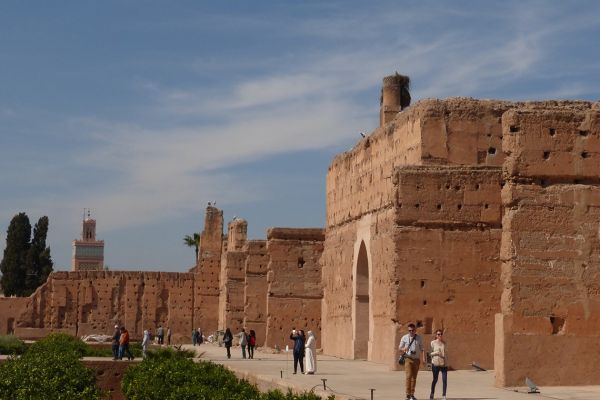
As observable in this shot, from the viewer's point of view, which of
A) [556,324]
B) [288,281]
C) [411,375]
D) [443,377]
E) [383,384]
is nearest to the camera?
[411,375]

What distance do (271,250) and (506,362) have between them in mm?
17231

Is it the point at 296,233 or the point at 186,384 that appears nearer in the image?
the point at 186,384

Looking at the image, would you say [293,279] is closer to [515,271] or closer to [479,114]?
[479,114]

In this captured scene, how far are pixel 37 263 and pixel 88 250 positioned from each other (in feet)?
134

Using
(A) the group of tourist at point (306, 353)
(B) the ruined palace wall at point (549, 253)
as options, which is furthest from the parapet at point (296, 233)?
(B) the ruined palace wall at point (549, 253)

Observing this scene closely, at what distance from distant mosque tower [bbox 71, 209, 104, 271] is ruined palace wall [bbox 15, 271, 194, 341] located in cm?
4812

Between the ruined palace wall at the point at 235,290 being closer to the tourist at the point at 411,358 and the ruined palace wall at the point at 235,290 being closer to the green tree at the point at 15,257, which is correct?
the green tree at the point at 15,257

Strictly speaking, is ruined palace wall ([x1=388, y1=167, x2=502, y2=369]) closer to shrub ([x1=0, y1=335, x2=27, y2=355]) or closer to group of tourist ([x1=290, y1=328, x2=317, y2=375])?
group of tourist ([x1=290, y1=328, x2=317, y2=375])

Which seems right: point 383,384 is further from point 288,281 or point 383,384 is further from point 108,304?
point 108,304

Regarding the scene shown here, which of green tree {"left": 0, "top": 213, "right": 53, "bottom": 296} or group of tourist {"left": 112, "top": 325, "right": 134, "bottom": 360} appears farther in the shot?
green tree {"left": 0, "top": 213, "right": 53, "bottom": 296}

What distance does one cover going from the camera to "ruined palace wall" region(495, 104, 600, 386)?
16562mm

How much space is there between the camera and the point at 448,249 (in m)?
21.1

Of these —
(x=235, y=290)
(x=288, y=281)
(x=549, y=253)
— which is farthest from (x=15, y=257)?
(x=549, y=253)

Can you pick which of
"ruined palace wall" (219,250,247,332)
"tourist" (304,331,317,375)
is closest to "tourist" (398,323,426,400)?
"tourist" (304,331,317,375)
